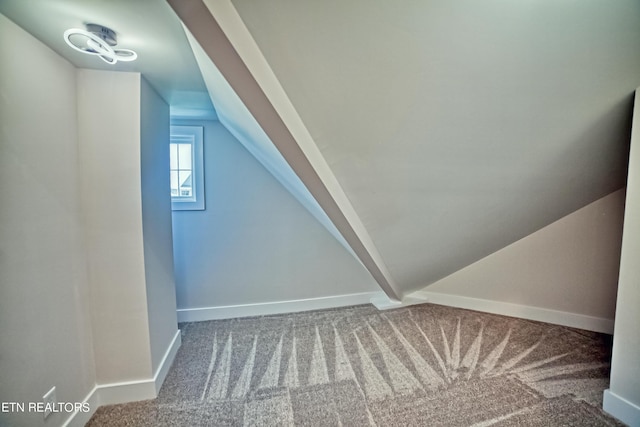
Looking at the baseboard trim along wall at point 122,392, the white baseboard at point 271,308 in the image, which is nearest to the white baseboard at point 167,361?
the baseboard trim along wall at point 122,392

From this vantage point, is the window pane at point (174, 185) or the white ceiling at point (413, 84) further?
the window pane at point (174, 185)

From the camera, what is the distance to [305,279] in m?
3.08

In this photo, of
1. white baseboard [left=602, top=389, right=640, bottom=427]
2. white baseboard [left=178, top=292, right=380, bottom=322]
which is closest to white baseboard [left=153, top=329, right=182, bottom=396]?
white baseboard [left=178, top=292, right=380, bottom=322]

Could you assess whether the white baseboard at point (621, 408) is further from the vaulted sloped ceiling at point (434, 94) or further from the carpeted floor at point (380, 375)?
the vaulted sloped ceiling at point (434, 94)

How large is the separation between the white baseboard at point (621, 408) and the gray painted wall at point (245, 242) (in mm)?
2087

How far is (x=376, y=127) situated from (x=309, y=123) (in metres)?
0.30

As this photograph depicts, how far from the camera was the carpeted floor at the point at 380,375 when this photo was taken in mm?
1604

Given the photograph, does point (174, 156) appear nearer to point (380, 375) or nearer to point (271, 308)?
point (271, 308)

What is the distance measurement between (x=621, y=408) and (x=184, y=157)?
140 inches

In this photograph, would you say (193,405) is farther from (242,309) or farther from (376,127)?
(376,127)

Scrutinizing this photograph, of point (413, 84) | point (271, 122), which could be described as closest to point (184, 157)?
point (271, 122)

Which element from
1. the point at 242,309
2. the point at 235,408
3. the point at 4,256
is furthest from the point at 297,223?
the point at 4,256

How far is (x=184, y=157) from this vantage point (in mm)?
2801

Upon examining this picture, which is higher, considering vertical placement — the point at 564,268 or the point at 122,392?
the point at 564,268
